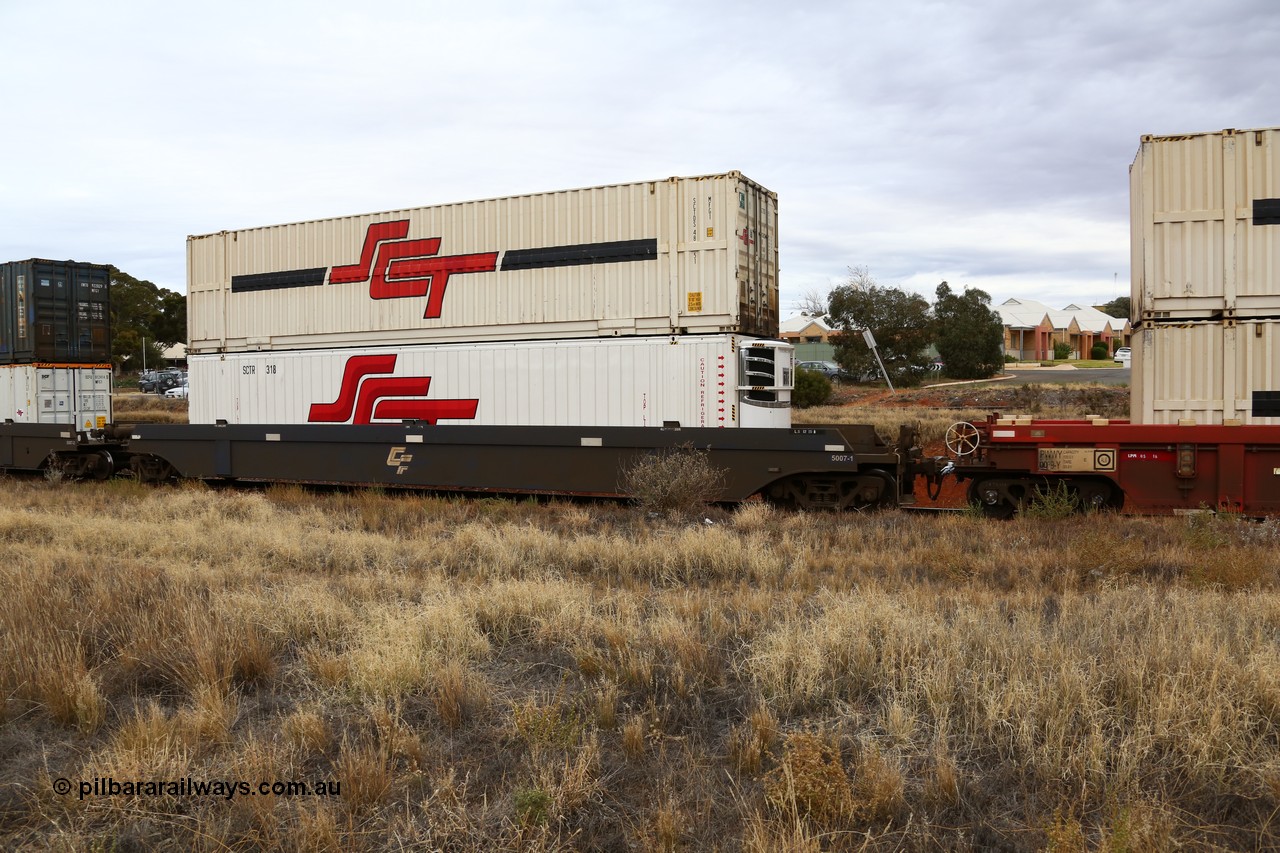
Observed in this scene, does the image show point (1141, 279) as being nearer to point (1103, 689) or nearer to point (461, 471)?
point (1103, 689)

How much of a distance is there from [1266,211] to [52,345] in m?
20.2

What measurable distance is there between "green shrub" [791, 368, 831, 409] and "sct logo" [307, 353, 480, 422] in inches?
739

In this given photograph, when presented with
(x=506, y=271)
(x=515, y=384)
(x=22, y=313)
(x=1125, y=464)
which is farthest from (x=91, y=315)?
(x=1125, y=464)

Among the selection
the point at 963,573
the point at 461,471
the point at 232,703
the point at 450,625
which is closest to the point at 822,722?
the point at 450,625

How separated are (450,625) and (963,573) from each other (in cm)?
450

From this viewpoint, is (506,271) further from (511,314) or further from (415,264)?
(415,264)

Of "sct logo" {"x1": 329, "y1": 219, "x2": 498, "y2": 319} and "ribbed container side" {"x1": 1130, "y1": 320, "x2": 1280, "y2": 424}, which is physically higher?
"sct logo" {"x1": 329, "y1": 219, "x2": 498, "y2": 319}

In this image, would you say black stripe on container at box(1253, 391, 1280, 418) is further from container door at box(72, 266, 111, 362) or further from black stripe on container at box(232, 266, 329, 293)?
container door at box(72, 266, 111, 362)

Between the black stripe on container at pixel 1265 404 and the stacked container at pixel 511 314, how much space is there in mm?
5733

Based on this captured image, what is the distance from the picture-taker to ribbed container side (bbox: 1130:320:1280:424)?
10.9m

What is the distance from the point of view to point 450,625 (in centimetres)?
575

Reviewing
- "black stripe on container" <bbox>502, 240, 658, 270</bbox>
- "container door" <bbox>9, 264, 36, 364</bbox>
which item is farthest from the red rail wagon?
"container door" <bbox>9, 264, 36, 364</bbox>

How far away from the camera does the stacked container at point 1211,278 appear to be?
10852 millimetres

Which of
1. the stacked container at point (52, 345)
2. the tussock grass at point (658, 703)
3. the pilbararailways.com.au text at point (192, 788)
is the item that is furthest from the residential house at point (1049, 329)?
the pilbararailways.com.au text at point (192, 788)
